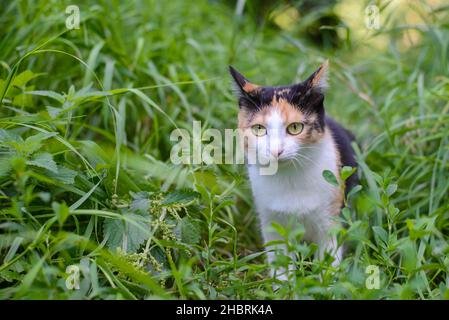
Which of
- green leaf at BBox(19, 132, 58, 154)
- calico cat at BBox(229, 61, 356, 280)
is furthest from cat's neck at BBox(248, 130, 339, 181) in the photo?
green leaf at BBox(19, 132, 58, 154)

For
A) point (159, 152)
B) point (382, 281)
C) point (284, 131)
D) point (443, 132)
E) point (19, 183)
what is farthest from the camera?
point (159, 152)

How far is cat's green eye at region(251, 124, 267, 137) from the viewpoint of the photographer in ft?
6.35

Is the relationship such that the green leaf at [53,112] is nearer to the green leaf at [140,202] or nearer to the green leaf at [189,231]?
the green leaf at [140,202]

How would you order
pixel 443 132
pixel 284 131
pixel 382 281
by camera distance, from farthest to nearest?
pixel 443 132
pixel 284 131
pixel 382 281

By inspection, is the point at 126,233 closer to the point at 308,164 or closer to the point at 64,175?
the point at 64,175

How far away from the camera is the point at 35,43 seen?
250cm

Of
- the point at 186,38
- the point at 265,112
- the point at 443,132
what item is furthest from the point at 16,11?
the point at 443,132

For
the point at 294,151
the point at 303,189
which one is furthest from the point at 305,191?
the point at 294,151

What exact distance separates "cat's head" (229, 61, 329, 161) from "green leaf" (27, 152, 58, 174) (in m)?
0.69

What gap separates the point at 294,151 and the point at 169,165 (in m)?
0.54

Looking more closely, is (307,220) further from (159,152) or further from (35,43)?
(35,43)

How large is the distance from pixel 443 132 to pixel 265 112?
939 millimetres

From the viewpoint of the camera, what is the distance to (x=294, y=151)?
6.19ft

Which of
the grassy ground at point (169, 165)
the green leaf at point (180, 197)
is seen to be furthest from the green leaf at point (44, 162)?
the green leaf at point (180, 197)
